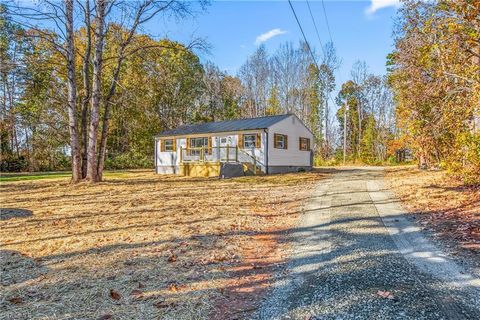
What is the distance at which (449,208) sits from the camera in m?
6.71

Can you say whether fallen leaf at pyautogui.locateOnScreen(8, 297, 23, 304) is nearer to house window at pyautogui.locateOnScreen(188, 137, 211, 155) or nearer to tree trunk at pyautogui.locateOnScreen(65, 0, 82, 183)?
tree trunk at pyautogui.locateOnScreen(65, 0, 82, 183)

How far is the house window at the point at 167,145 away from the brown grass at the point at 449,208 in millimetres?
14326

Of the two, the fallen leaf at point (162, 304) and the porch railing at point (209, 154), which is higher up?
the porch railing at point (209, 154)

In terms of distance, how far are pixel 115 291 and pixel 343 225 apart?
4.03 metres

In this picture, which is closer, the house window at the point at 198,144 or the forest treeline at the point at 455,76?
the forest treeline at the point at 455,76

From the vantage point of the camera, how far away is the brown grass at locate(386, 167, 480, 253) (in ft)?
16.0

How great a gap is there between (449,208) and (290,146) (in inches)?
515

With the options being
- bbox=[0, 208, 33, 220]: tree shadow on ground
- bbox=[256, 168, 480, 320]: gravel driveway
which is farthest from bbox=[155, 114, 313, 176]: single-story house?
bbox=[256, 168, 480, 320]: gravel driveway

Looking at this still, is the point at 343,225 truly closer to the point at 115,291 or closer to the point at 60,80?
the point at 115,291

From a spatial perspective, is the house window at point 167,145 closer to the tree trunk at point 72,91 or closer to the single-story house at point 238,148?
the single-story house at point 238,148

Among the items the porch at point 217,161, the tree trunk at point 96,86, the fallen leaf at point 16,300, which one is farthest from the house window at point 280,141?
the fallen leaf at point 16,300

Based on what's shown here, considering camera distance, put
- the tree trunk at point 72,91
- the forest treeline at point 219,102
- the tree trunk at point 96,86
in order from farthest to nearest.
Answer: the forest treeline at point 219,102 < the tree trunk at point 96,86 < the tree trunk at point 72,91

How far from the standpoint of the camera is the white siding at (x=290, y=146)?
17.7 metres

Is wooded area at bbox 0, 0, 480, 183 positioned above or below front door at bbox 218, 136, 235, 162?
above
